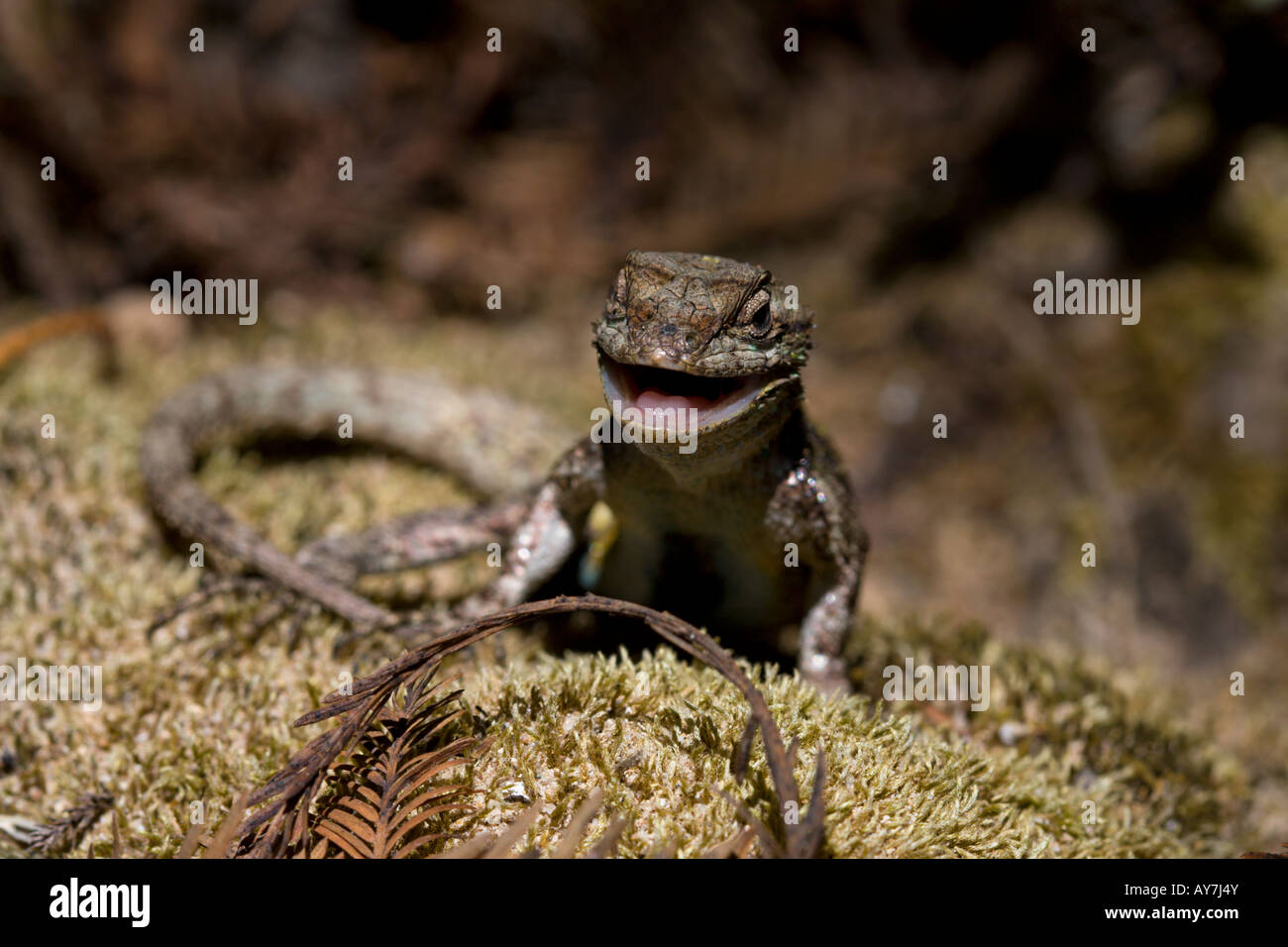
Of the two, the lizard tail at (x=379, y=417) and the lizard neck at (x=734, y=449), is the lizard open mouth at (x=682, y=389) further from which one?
the lizard tail at (x=379, y=417)

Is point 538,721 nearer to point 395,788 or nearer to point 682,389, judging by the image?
point 395,788

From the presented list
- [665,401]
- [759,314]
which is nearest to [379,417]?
[665,401]

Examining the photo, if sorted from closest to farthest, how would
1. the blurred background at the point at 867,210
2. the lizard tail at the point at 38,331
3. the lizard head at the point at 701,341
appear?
the lizard head at the point at 701,341 → the lizard tail at the point at 38,331 → the blurred background at the point at 867,210

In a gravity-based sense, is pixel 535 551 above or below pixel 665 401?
below

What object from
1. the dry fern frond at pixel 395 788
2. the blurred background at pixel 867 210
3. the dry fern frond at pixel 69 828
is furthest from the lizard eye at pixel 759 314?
the blurred background at pixel 867 210

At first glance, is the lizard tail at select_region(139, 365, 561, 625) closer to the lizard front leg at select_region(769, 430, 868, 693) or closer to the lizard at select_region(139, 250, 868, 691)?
the lizard at select_region(139, 250, 868, 691)

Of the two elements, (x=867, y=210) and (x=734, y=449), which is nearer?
(x=734, y=449)

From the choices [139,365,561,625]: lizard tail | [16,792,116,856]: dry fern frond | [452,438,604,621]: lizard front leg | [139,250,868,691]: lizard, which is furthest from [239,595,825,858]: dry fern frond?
[139,365,561,625]: lizard tail
